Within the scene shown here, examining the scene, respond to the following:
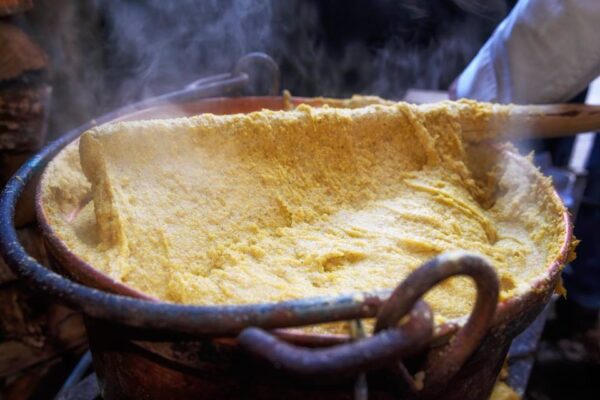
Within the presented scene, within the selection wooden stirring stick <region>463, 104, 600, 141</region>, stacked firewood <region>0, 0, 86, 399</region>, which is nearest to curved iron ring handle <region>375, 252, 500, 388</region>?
wooden stirring stick <region>463, 104, 600, 141</region>

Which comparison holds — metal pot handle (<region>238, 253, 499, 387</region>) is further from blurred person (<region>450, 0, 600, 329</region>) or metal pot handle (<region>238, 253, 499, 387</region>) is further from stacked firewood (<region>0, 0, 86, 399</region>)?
blurred person (<region>450, 0, 600, 329</region>)

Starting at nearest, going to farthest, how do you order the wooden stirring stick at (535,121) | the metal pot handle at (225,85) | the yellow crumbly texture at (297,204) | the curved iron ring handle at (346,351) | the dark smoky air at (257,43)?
the curved iron ring handle at (346,351)
the yellow crumbly texture at (297,204)
the wooden stirring stick at (535,121)
the metal pot handle at (225,85)
the dark smoky air at (257,43)

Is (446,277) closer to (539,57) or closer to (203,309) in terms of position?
(203,309)

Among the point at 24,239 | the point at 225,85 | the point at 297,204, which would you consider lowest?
the point at 24,239

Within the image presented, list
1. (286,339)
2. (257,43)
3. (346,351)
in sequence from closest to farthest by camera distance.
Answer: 1. (346,351)
2. (286,339)
3. (257,43)

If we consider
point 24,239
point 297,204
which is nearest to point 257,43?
point 24,239

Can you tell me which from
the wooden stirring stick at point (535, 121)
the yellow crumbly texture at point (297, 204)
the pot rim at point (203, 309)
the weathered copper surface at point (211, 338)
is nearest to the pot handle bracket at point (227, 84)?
the yellow crumbly texture at point (297, 204)

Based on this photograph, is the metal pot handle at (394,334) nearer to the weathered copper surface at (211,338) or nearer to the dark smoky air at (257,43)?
the weathered copper surface at (211,338)
